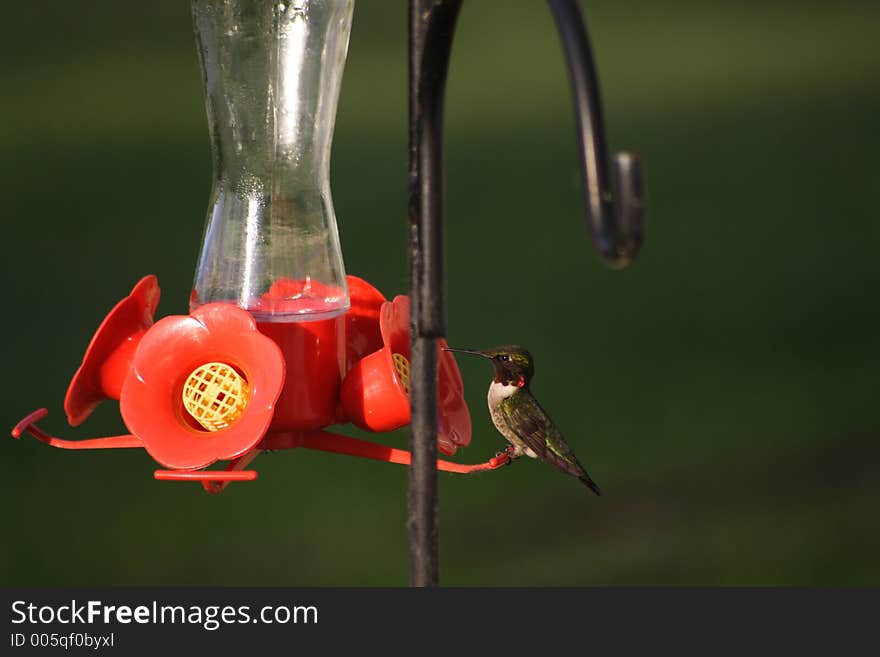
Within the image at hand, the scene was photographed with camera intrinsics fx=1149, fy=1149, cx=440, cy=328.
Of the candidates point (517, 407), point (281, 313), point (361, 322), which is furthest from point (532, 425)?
point (281, 313)

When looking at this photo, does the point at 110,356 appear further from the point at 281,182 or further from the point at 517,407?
the point at 517,407

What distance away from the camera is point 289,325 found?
120 centimetres

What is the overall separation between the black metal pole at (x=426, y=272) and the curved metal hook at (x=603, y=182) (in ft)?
0.61

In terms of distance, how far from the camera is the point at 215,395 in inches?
45.0

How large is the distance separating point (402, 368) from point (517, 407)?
25cm

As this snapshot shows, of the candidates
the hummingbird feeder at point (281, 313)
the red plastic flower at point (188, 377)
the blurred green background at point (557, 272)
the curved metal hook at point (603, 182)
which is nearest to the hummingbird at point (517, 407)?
the hummingbird feeder at point (281, 313)

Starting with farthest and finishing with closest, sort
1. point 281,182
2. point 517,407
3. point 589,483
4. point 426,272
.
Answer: point 589,483 → point 517,407 → point 281,182 → point 426,272

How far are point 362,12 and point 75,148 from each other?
1.44 metres

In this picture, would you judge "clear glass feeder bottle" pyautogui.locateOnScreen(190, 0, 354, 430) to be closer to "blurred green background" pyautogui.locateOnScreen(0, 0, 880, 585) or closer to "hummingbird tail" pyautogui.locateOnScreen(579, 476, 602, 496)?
"hummingbird tail" pyautogui.locateOnScreen(579, 476, 602, 496)

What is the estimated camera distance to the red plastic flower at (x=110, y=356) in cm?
121

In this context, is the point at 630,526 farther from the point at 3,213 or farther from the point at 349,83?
the point at 3,213

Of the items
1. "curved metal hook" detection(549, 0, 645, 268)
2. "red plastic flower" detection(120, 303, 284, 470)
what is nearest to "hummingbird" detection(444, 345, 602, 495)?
"red plastic flower" detection(120, 303, 284, 470)

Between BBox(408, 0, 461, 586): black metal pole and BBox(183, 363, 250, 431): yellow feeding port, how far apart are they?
24 centimetres

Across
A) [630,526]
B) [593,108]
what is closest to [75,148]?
[630,526]
